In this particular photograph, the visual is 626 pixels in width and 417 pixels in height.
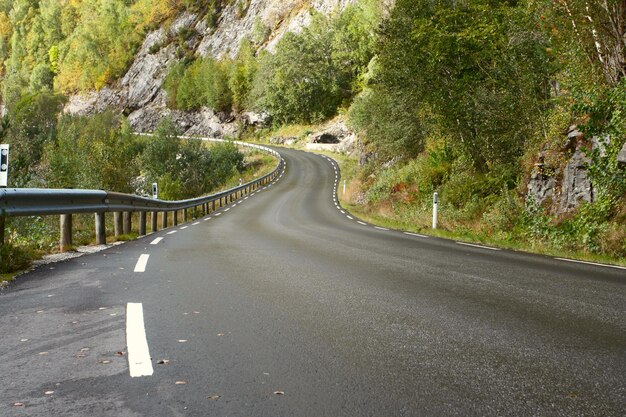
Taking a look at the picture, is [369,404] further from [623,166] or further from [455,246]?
[623,166]

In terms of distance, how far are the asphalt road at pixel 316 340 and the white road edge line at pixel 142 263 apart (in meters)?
0.11

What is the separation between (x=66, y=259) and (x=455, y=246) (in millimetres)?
7961

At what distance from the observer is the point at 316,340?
4453 millimetres

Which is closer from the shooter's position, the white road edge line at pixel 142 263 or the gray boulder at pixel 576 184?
the white road edge line at pixel 142 263

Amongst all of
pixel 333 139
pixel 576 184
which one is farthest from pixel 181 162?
pixel 576 184

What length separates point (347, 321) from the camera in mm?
5102

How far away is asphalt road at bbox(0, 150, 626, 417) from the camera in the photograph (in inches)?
126

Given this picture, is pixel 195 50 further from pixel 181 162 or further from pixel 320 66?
pixel 181 162

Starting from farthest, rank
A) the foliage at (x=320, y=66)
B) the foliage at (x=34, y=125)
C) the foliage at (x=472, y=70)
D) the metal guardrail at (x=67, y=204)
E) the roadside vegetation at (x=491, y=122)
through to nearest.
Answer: the foliage at (x=320, y=66)
the foliage at (x=34, y=125)
the foliage at (x=472, y=70)
the roadside vegetation at (x=491, y=122)
the metal guardrail at (x=67, y=204)

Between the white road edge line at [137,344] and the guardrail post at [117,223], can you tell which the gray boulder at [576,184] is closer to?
the guardrail post at [117,223]

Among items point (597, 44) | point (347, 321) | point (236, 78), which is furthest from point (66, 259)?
point (236, 78)

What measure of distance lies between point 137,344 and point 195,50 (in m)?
124

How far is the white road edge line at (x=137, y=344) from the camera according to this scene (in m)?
3.74

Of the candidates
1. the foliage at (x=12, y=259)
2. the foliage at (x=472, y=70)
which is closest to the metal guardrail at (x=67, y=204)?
the foliage at (x=12, y=259)
